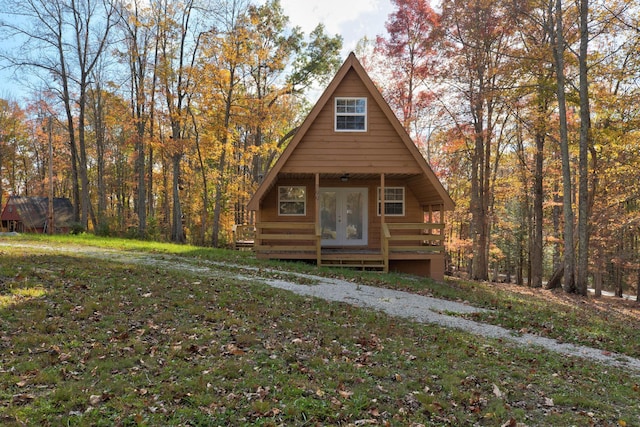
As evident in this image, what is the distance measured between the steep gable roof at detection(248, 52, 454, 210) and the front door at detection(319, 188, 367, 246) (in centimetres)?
290

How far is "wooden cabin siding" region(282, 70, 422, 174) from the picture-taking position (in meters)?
13.9

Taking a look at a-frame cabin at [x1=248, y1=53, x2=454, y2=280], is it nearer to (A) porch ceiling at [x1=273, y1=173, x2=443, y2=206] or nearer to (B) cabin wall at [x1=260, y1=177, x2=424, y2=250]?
(A) porch ceiling at [x1=273, y1=173, x2=443, y2=206]

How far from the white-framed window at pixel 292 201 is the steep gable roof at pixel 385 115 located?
213 centimetres

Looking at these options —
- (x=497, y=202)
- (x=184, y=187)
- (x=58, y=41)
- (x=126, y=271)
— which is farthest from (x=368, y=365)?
(x=184, y=187)

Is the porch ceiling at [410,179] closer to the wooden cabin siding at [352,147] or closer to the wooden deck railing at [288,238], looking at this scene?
the wooden cabin siding at [352,147]

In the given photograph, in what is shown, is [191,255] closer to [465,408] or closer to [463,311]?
[463,311]

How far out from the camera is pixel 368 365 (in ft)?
16.7

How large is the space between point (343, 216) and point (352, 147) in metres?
3.26

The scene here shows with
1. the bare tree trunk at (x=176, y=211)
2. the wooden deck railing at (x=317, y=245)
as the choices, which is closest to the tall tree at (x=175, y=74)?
the bare tree trunk at (x=176, y=211)

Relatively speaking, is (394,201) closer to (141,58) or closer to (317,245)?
(317,245)

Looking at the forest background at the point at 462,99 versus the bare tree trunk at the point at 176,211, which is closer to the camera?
the forest background at the point at 462,99

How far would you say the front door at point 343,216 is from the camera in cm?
1600

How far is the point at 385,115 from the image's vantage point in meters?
14.0

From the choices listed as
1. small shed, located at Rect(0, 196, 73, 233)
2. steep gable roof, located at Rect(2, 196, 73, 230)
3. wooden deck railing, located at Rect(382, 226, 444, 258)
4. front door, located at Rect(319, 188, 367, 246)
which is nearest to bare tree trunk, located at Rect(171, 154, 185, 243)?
front door, located at Rect(319, 188, 367, 246)
